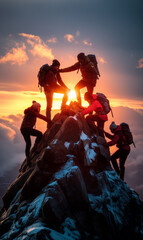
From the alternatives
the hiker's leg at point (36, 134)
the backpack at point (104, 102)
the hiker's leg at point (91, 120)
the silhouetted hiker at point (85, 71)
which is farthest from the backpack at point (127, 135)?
the hiker's leg at point (36, 134)

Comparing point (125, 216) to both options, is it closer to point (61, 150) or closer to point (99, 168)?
point (99, 168)

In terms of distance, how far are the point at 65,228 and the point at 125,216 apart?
148 inches

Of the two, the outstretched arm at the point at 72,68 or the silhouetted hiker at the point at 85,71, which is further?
the outstretched arm at the point at 72,68

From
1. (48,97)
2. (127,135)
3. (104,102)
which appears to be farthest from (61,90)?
(127,135)

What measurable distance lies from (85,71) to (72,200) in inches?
385

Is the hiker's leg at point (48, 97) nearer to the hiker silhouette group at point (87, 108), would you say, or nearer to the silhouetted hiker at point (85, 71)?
the hiker silhouette group at point (87, 108)

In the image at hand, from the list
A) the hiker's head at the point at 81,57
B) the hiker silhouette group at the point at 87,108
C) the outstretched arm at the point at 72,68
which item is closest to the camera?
the hiker silhouette group at the point at 87,108

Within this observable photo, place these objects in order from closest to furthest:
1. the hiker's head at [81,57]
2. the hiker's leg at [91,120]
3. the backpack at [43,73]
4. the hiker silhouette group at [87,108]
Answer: the hiker silhouette group at [87,108]
the backpack at [43,73]
the hiker's head at [81,57]
the hiker's leg at [91,120]

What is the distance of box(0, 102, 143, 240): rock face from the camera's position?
225 inches

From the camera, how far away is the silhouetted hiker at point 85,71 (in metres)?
11.1

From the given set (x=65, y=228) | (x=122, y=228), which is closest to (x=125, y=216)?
(x=122, y=228)

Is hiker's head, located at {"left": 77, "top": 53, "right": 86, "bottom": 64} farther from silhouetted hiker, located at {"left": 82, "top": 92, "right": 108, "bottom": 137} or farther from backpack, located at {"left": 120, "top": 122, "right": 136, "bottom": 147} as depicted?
backpack, located at {"left": 120, "top": 122, "right": 136, "bottom": 147}

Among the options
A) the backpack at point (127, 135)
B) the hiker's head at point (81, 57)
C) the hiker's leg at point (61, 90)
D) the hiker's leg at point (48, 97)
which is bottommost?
the backpack at point (127, 135)

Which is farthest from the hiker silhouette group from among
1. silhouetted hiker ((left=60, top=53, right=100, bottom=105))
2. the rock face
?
the rock face
